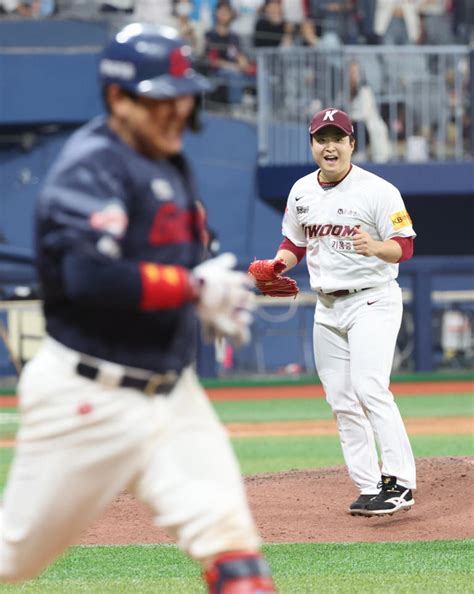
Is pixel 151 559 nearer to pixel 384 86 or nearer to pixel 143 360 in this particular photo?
pixel 143 360

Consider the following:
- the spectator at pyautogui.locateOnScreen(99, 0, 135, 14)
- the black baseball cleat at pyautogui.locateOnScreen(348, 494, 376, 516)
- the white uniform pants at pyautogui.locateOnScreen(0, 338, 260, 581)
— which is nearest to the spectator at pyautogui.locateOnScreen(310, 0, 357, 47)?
the spectator at pyautogui.locateOnScreen(99, 0, 135, 14)

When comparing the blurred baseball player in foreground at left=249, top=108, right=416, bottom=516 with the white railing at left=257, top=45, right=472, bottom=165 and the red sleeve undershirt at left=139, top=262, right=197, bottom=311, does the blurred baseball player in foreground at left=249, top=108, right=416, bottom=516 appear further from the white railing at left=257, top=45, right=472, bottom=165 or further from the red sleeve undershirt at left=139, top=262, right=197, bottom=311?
the white railing at left=257, top=45, right=472, bottom=165

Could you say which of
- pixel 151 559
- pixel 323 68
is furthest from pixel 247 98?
pixel 151 559

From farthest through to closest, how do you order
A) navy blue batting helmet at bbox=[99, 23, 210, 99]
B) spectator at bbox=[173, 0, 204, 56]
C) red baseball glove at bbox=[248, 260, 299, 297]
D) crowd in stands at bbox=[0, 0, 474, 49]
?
crowd in stands at bbox=[0, 0, 474, 49], spectator at bbox=[173, 0, 204, 56], red baseball glove at bbox=[248, 260, 299, 297], navy blue batting helmet at bbox=[99, 23, 210, 99]

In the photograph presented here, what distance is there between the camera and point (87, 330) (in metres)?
3.39

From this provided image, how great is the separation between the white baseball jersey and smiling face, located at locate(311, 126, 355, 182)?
93 mm

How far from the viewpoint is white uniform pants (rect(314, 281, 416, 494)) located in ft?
22.2

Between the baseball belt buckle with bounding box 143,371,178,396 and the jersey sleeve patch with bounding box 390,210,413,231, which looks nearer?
the baseball belt buckle with bounding box 143,371,178,396

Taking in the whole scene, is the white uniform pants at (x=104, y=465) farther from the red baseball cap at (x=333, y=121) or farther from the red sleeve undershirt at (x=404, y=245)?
the red baseball cap at (x=333, y=121)

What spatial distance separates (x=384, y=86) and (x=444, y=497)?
12.6m

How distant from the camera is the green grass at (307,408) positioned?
14.1 meters

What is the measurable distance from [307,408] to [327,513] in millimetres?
7737

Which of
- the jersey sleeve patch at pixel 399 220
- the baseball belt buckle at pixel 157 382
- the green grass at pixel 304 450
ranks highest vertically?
the baseball belt buckle at pixel 157 382

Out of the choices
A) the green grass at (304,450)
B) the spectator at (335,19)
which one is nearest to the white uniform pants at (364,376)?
the green grass at (304,450)
